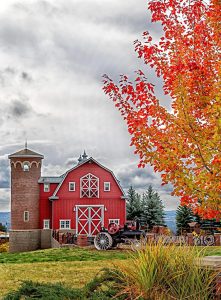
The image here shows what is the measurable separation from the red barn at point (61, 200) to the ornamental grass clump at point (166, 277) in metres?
34.4

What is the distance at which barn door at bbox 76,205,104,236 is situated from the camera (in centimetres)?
4331

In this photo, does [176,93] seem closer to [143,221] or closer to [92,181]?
[92,181]

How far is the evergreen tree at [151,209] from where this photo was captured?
49713 millimetres

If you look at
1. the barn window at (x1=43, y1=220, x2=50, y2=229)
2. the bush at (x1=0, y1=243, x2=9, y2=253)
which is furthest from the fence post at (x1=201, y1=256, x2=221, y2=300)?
the bush at (x1=0, y1=243, x2=9, y2=253)

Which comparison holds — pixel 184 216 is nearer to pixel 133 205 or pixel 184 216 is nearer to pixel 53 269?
pixel 133 205

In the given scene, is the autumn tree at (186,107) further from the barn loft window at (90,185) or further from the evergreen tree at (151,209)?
the evergreen tree at (151,209)

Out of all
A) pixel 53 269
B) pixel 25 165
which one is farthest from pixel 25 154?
pixel 53 269

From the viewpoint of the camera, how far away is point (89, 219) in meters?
43.5

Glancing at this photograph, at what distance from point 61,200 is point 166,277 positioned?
1392 inches

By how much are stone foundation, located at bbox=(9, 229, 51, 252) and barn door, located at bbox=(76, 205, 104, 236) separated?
2.62 metres

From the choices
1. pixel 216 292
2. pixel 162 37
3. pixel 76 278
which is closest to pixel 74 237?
pixel 76 278

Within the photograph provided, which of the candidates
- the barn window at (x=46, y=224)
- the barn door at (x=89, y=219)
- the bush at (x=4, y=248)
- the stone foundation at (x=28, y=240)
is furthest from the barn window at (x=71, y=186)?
the bush at (x=4, y=248)

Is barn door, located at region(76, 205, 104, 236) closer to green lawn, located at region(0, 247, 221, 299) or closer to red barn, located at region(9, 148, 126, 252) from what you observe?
red barn, located at region(9, 148, 126, 252)

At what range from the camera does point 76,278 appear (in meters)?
13.8
